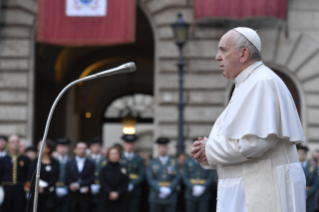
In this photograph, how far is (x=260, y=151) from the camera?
12.0ft

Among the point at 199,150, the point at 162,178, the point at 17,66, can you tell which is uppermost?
the point at 17,66

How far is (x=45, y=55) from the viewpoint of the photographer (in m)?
19.5

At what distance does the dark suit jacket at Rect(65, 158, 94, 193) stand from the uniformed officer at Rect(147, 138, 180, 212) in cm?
123

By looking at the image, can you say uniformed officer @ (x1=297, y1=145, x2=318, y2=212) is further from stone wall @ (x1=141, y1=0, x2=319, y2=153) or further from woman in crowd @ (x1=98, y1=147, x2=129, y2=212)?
woman in crowd @ (x1=98, y1=147, x2=129, y2=212)

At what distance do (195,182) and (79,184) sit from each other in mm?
2439

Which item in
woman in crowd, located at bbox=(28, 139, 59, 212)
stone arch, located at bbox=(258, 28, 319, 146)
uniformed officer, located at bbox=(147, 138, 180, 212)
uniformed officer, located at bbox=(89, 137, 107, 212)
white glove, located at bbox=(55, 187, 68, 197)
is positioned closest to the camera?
woman in crowd, located at bbox=(28, 139, 59, 212)

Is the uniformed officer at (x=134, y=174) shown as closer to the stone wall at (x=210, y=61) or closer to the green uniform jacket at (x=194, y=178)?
the green uniform jacket at (x=194, y=178)

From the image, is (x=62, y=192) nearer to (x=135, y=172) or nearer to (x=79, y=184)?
(x=79, y=184)

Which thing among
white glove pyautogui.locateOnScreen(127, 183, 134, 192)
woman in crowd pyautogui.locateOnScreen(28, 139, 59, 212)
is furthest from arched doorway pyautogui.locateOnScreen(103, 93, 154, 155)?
Result: woman in crowd pyautogui.locateOnScreen(28, 139, 59, 212)

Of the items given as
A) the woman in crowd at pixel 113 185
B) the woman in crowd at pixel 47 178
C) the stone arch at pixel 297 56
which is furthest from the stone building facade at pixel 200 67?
the woman in crowd at pixel 47 178

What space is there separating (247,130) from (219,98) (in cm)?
1111

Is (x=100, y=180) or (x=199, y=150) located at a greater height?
(x=199, y=150)

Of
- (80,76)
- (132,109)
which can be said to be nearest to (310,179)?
(80,76)

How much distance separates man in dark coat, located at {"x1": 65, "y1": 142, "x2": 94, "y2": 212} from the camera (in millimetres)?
11344
